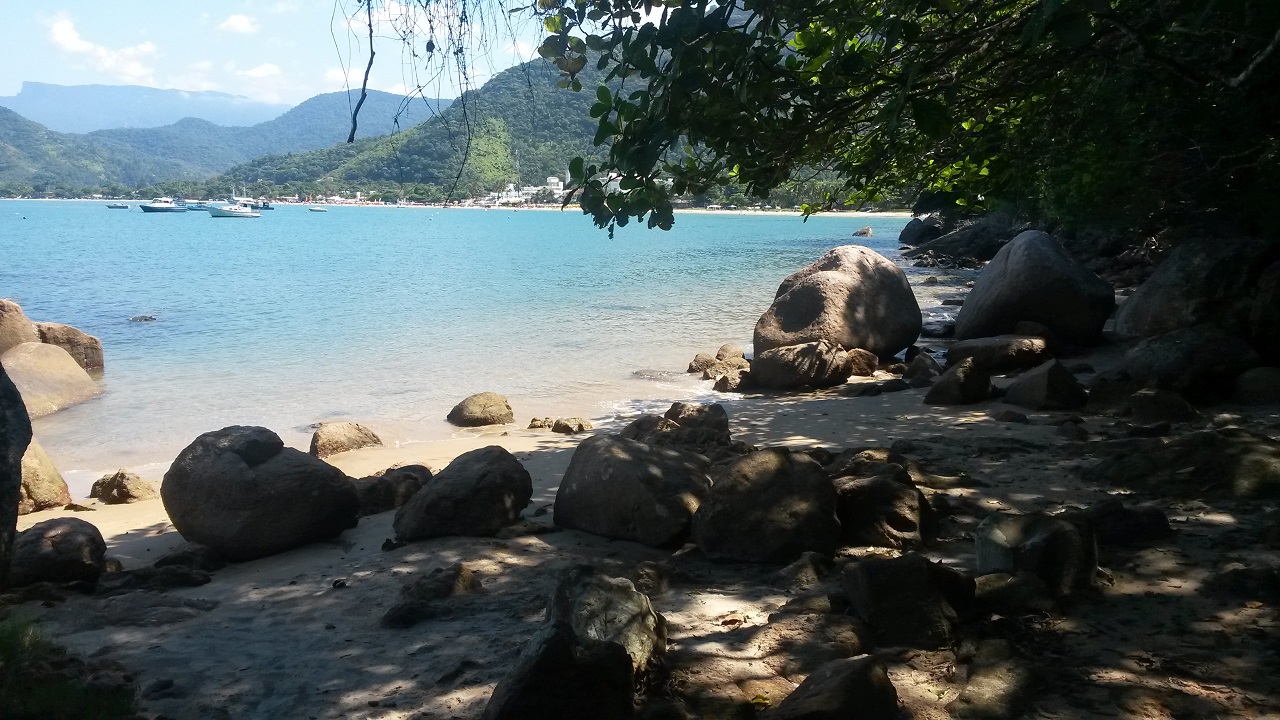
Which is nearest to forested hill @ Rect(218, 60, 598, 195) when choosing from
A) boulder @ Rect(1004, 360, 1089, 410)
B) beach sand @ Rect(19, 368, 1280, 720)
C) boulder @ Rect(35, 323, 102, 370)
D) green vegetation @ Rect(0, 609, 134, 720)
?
beach sand @ Rect(19, 368, 1280, 720)

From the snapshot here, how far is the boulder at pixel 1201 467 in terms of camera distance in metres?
4.86

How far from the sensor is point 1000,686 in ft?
10.3

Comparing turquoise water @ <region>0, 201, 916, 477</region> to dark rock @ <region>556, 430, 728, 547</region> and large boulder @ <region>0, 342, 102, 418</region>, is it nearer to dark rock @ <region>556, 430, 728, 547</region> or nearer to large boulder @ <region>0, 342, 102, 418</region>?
large boulder @ <region>0, 342, 102, 418</region>

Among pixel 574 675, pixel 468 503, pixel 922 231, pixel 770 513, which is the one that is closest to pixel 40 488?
pixel 468 503

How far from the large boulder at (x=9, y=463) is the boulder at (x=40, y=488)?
5756 mm

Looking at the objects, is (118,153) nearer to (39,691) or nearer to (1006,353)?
(1006,353)

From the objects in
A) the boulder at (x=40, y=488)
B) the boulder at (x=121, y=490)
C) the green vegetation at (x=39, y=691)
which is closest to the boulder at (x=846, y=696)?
the green vegetation at (x=39, y=691)

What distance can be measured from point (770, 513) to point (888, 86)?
2248 millimetres

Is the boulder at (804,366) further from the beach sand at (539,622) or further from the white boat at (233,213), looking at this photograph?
the white boat at (233,213)

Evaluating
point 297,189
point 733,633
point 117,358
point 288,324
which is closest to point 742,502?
point 733,633

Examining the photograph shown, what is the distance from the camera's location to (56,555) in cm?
532

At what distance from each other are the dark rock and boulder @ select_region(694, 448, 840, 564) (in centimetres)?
33

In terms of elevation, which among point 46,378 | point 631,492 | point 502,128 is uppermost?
point 502,128

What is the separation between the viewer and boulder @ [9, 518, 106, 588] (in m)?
5.26
